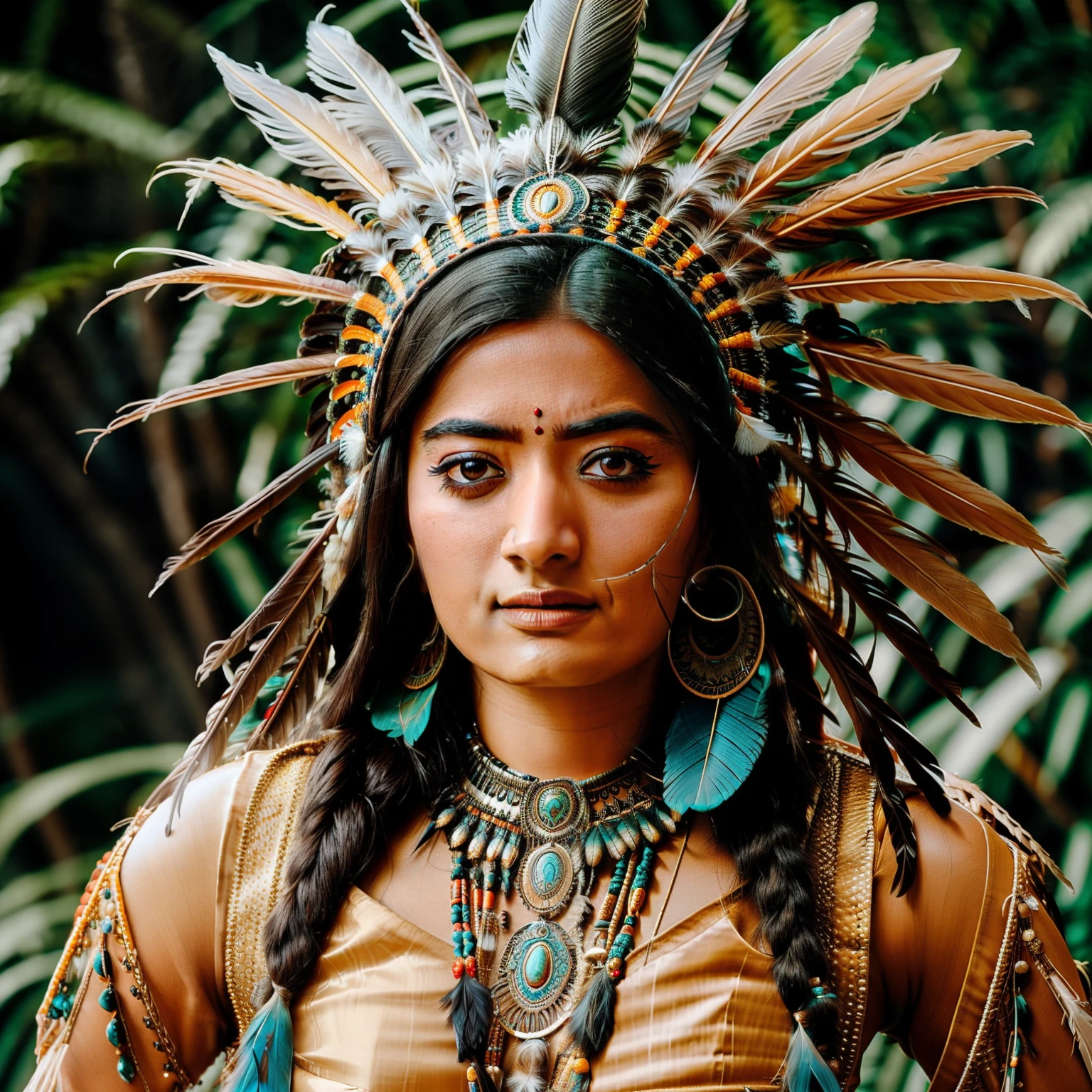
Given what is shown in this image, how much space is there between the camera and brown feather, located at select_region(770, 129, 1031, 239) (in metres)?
1.18

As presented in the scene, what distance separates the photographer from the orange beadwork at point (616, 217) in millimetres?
1204

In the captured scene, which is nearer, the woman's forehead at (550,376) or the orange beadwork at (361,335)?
the woman's forehead at (550,376)

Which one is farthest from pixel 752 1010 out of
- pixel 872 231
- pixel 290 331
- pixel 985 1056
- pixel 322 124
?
pixel 290 331

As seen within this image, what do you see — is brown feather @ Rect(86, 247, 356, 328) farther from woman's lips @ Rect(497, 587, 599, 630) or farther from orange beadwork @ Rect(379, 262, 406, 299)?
woman's lips @ Rect(497, 587, 599, 630)

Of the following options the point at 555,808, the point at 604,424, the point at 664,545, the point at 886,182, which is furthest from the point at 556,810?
the point at 886,182

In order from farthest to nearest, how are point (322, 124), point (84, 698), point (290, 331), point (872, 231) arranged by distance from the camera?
point (84, 698)
point (290, 331)
point (872, 231)
point (322, 124)

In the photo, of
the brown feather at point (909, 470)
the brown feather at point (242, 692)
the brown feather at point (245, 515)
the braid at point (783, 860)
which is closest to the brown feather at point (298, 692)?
the brown feather at point (242, 692)

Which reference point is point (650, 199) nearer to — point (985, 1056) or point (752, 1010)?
point (752, 1010)

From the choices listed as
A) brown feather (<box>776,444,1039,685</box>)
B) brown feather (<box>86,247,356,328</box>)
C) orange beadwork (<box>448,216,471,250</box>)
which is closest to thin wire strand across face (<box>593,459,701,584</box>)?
brown feather (<box>776,444,1039,685</box>)

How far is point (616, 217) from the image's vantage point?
121 cm

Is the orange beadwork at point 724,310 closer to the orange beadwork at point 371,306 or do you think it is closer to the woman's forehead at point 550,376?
the woman's forehead at point 550,376

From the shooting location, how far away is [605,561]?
1.15 meters

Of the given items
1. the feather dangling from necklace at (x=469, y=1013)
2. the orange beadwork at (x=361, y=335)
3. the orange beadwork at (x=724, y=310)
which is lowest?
the feather dangling from necklace at (x=469, y=1013)

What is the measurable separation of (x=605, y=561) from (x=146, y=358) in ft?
6.09
